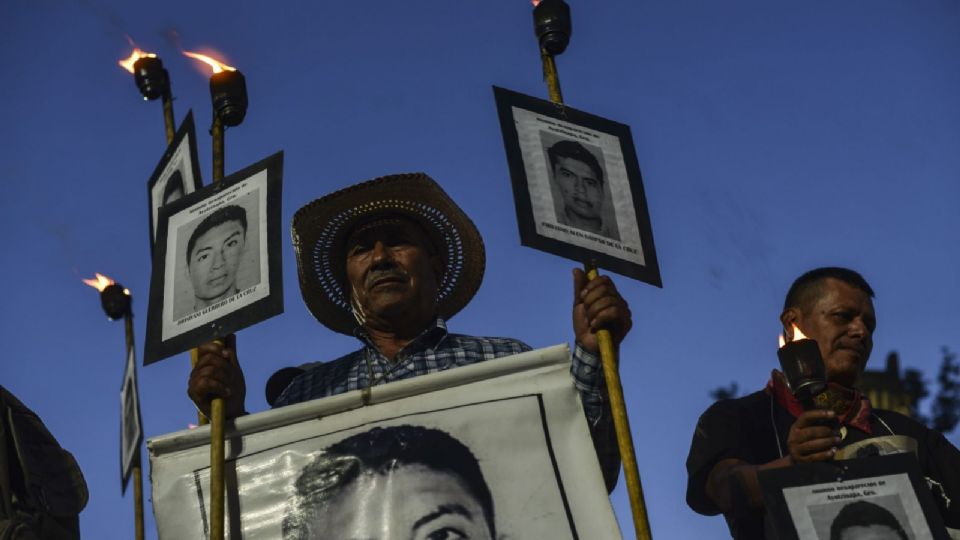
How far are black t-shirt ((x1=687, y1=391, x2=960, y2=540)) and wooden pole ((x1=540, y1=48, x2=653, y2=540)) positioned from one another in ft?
3.65

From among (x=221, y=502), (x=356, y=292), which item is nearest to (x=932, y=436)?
(x=356, y=292)

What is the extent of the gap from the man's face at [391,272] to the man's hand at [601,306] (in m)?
1.19

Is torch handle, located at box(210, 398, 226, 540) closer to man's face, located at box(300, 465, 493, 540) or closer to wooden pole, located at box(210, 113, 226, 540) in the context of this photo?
wooden pole, located at box(210, 113, 226, 540)

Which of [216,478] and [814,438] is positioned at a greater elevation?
[216,478]

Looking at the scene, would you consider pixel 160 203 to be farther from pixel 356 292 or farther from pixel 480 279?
pixel 480 279

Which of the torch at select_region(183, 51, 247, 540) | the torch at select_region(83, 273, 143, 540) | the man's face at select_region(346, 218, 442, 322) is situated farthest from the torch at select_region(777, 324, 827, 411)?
the torch at select_region(83, 273, 143, 540)

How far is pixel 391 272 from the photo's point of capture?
5.55 m

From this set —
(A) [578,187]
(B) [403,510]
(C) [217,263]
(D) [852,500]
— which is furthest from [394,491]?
(D) [852,500]

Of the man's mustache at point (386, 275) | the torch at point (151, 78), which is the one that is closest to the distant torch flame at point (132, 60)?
the torch at point (151, 78)

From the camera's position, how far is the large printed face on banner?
4.02 m

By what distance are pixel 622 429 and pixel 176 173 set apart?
226 centimetres

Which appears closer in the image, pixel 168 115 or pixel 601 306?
pixel 601 306

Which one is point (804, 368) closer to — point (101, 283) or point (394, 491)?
point (394, 491)

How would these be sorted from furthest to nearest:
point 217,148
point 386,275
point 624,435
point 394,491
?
point 386,275, point 217,148, point 394,491, point 624,435
